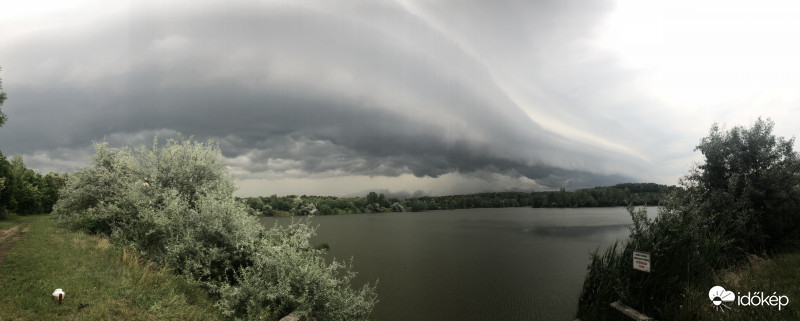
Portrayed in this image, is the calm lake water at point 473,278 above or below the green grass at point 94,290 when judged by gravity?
below

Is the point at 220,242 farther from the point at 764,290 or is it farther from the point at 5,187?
the point at 5,187

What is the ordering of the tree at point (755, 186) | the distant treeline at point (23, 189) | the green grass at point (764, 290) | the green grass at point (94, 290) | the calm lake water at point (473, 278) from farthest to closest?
1. the distant treeline at point (23, 189)
2. the calm lake water at point (473, 278)
3. the tree at point (755, 186)
4. the green grass at point (764, 290)
5. the green grass at point (94, 290)

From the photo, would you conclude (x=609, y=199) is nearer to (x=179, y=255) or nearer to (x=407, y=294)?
(x=407, y=294)

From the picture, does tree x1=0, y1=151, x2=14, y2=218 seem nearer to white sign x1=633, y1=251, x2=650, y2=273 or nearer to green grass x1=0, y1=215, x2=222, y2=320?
green grass x1=0, y1=215, x2=222, y2=320

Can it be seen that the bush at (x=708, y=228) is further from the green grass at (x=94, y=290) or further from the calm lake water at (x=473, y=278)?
the green grass at (x=94, y=290)

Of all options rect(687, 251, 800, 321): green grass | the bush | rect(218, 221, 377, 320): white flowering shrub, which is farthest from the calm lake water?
rect(687, 251, 800, 321): green grass

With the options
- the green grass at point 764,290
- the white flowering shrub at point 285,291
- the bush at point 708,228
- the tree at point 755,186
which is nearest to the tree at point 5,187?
the white flowering shrub at point 285,291
